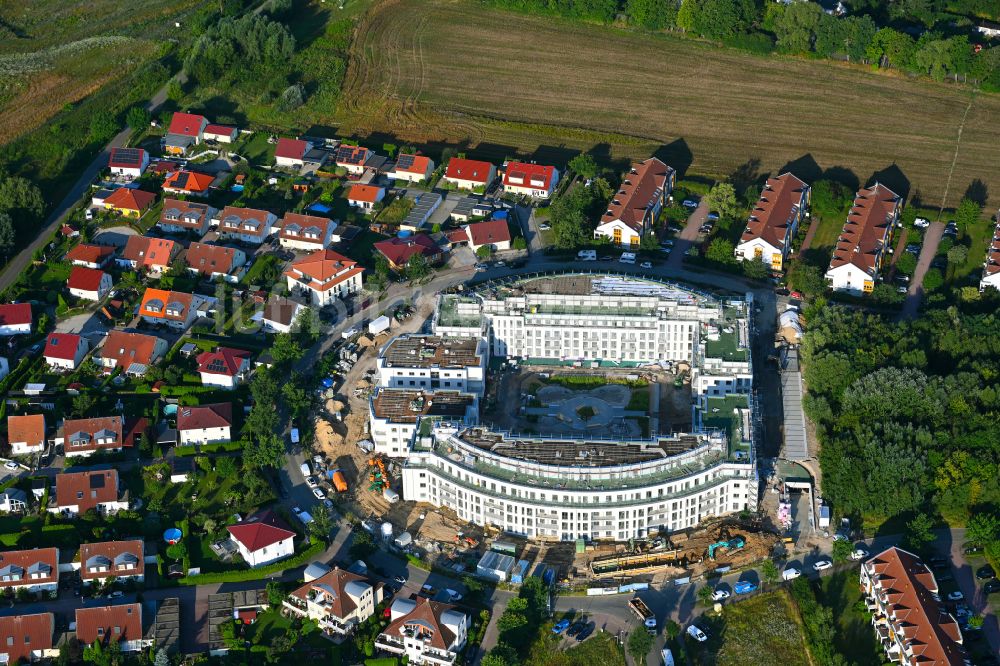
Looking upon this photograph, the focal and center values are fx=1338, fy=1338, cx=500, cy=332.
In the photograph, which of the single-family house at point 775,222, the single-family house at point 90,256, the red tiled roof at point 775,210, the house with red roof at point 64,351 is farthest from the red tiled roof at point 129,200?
the red tiled roof at point 775,210

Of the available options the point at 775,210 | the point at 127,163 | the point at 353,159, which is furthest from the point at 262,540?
the point at 127,163

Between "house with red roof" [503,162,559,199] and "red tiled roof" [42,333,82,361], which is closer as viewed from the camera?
"red tiled roof" [42,333,82,361]

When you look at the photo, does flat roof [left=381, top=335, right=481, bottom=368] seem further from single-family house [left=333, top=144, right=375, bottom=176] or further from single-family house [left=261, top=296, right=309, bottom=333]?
single-family house [left=333, top=144, right=375, bottom=176]

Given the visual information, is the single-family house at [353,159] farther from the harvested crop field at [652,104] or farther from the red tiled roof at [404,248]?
the red tiled roof at [404,248]

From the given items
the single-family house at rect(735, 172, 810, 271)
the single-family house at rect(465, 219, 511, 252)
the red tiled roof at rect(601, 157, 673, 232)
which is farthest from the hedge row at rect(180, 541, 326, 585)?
the single-family house at rect(735, 172, 810, 271)

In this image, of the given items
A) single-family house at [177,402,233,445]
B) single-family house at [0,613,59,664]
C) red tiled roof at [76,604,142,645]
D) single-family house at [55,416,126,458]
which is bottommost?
single-family house at [0,613,59,664]

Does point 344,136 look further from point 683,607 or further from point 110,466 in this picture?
point 683,607
